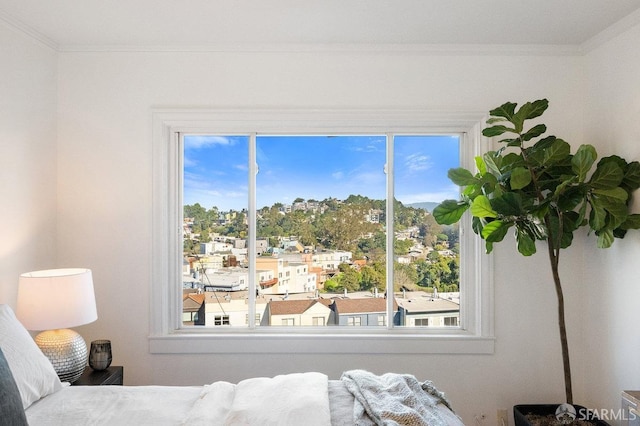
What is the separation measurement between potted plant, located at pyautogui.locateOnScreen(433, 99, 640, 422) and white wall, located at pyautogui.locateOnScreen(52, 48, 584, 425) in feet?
1.39

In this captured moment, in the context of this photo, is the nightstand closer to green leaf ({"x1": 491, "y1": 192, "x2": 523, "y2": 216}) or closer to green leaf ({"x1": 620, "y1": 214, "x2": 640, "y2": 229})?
green leaf ({"x1": 491, "y1": 192, "x2": 523, "y2": 216})

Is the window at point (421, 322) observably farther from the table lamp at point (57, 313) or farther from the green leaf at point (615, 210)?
the table lamp at point (57, 313)

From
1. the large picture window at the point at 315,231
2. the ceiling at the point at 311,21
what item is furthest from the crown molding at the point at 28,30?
the large picture window at the point at 315,231

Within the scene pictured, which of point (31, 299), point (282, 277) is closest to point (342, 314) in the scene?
point (282, 277)

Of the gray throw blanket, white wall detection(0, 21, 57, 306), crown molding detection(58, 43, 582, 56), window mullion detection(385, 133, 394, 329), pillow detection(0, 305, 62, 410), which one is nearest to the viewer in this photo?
the gray throw blanket

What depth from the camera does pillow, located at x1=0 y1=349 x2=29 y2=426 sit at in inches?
52.7

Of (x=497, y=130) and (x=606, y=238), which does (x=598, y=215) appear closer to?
(x=606, y=238)

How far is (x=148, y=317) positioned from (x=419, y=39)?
2.49 metres

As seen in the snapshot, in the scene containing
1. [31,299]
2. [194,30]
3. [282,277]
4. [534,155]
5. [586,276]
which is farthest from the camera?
[282,277]

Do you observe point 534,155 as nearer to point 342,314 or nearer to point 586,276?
point 586,276

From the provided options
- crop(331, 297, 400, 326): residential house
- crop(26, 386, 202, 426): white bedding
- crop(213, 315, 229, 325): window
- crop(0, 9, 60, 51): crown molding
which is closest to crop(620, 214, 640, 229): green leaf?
crop(331, 297, 400, 326): residential house

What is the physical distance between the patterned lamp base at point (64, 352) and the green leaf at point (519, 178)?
96.9 inches

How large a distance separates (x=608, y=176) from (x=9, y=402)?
276 cm

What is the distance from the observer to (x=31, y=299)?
2371 millimetres
